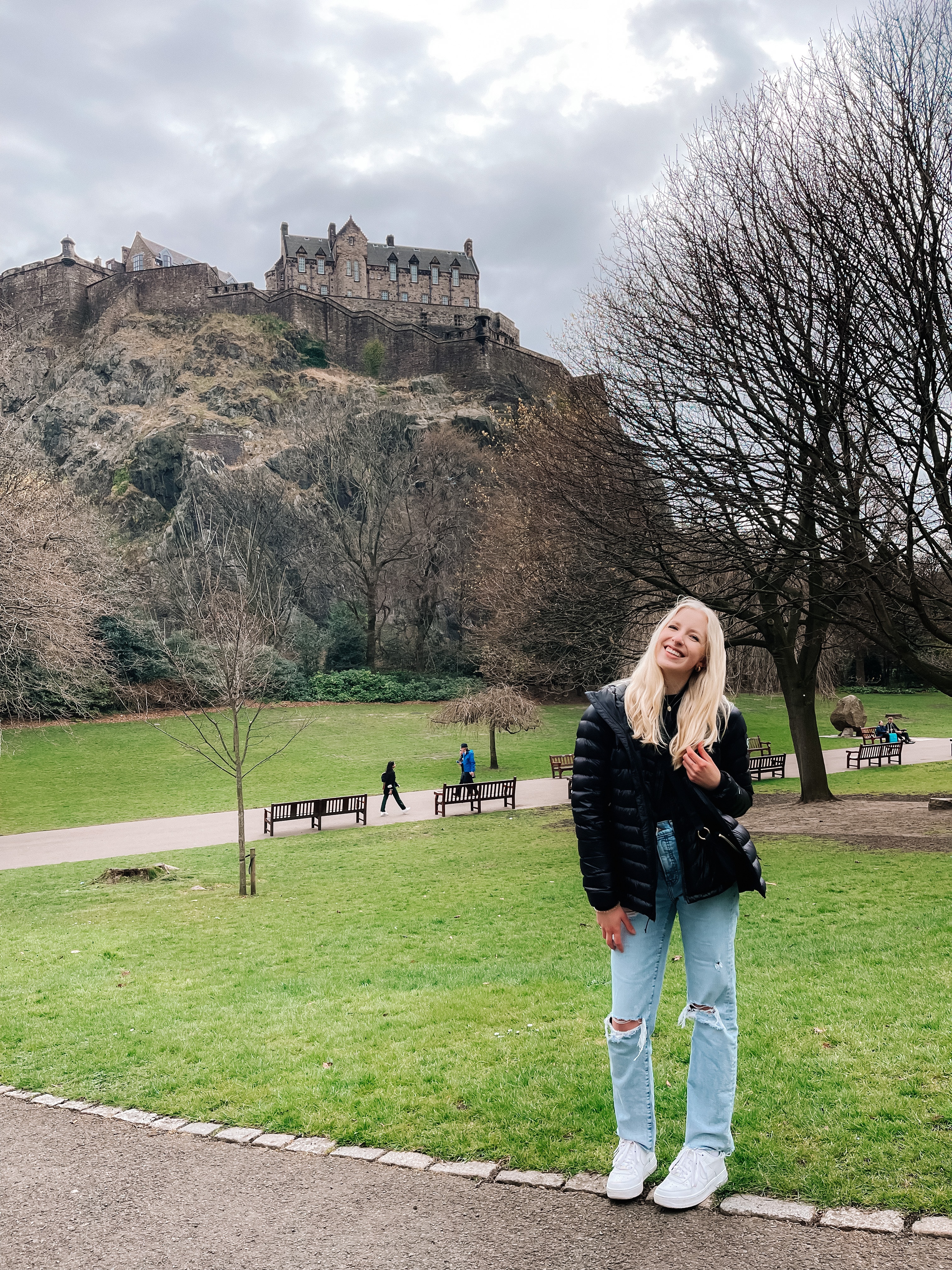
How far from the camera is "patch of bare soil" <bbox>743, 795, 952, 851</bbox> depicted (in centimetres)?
1205

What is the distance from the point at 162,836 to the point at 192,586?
2762cm

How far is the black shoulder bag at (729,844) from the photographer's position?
9.48ft

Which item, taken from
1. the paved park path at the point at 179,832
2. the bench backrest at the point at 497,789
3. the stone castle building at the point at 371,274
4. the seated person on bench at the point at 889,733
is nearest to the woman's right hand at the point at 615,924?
the paved park path at the point at 179,832

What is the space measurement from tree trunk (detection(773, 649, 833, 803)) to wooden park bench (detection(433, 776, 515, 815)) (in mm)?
6377

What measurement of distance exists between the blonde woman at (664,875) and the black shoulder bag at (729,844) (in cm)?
1

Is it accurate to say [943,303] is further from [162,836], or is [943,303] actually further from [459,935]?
[162,836]

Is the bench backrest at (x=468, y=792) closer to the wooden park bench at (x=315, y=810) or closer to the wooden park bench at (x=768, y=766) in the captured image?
the wooden park bench at (x=315, y=810)

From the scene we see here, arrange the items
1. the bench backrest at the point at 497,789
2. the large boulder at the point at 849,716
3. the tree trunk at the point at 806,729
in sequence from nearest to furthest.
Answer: the tree trunk at the point at 806,729 < the bench backrest at the point at 497,789 < the large boulder at the point at 849,716

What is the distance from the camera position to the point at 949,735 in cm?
3325

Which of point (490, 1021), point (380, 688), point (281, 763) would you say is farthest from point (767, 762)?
point (380, 688)

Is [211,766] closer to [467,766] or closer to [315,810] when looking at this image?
[467,766]

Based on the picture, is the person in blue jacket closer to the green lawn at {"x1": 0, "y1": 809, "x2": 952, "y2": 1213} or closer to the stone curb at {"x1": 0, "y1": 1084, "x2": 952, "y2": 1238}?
the green lawn at {"x1": 0, "y1": 809, "x2": 952, "y2": 1213}

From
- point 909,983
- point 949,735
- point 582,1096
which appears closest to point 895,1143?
point 582,1096

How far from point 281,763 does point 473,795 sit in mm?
11488
